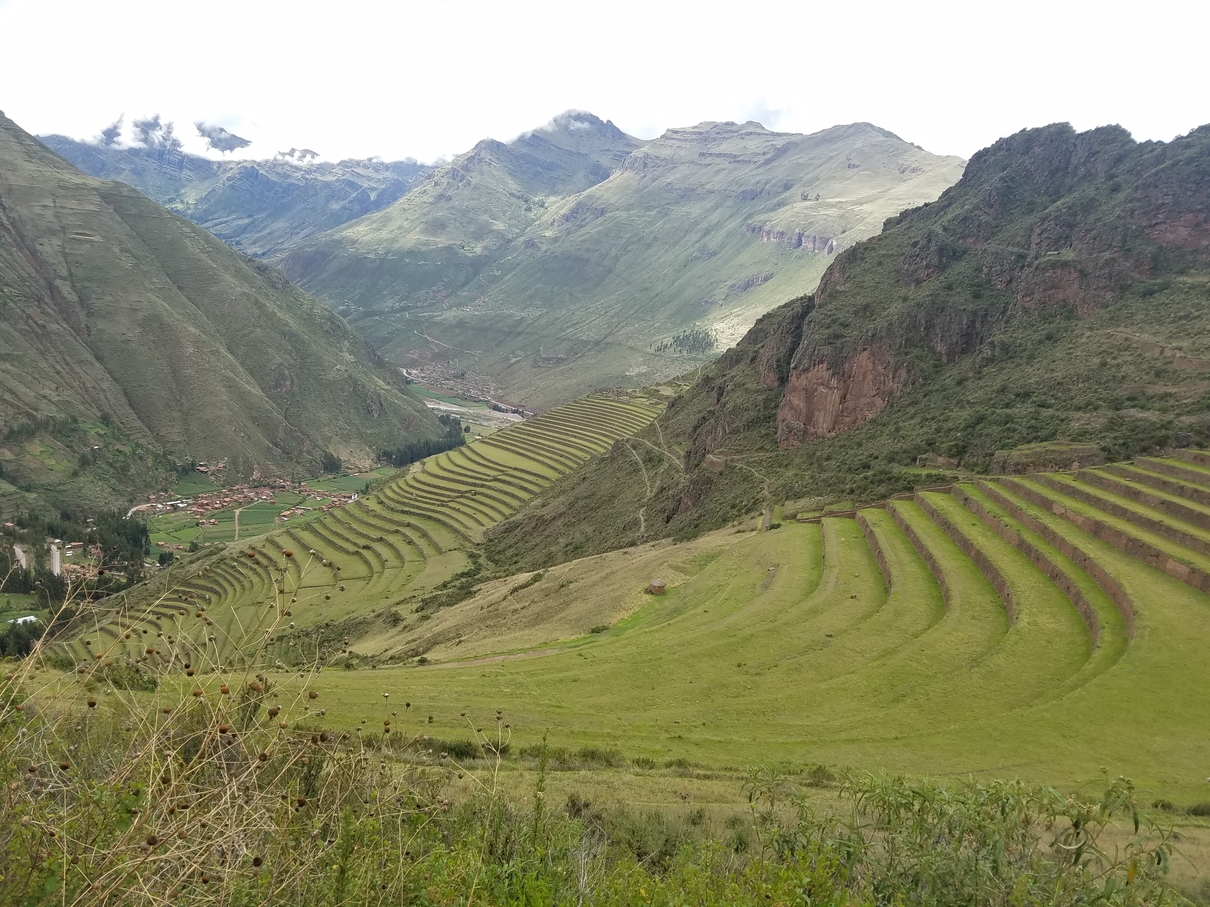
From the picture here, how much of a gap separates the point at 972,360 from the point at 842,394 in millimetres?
10310

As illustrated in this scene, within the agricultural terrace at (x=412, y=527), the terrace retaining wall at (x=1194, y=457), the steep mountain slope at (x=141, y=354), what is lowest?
the agricultural terrace at (x=412, y=527)

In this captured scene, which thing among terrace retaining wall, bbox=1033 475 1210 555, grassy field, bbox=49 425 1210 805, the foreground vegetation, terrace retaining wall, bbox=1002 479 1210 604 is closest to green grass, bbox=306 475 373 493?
grassy field, bbox=49 425 1210 805

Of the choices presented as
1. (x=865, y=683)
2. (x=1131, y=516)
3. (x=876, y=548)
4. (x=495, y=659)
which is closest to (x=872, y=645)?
(x=865, y=683)

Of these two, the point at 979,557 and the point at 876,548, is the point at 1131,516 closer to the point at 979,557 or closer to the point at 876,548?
the point at 979,557

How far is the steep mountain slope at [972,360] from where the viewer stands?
139 feet

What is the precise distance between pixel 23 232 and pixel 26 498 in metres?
92.8

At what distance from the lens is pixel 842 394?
58250mm

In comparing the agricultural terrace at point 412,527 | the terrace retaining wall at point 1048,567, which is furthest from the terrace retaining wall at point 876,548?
the agricultural terrace at point 412,527

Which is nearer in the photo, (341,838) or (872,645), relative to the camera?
(341,838)

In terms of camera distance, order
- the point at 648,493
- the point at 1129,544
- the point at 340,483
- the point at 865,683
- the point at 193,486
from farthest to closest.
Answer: the point at 340,483
the point at 193,486
the point at 648,493
the point at 1129,544
the point at 865,683

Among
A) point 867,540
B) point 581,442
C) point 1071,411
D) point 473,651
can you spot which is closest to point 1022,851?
point 473,651

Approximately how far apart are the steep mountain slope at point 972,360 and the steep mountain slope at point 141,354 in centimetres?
9982

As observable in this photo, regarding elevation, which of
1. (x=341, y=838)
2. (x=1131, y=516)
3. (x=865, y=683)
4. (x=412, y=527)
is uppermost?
(x=341, y=838)

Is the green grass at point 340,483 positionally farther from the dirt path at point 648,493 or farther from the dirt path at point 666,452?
the dirt path at point 648,493
